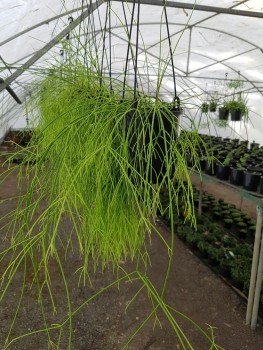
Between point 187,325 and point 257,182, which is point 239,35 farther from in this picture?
point 187,325

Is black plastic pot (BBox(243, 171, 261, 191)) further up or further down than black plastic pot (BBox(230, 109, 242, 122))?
further down

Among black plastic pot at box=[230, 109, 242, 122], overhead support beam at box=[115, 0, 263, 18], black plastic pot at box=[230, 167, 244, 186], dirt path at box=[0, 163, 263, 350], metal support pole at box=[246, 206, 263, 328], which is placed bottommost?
dirt path at box=[0, 163, 263, 350]

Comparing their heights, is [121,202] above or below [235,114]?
below

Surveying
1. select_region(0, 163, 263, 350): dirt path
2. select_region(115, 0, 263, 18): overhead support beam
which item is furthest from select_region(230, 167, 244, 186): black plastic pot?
select_region(115, 0, 263, 18): overhead support beam

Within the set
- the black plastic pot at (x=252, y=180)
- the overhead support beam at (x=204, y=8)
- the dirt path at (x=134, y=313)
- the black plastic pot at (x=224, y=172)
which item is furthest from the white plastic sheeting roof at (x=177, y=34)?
the dirt path at (x=134, y=313)

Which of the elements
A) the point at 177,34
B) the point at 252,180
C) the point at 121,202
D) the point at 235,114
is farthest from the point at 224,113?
the point at 121,202

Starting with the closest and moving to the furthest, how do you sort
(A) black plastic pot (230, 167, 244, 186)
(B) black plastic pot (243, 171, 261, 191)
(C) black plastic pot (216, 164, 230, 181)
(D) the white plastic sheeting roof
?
1. (B) black plastic pot (243, 171, 261, 191)
2. (A) black plastic pot (230, 167, 244, 186)
3. (C) black plastic pot (216, 164, 230, 181)
4. (D) the white plastic sheeting roof

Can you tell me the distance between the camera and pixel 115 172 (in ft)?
1.80

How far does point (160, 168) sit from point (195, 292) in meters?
1.64

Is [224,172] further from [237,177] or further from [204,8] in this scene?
[204,8]

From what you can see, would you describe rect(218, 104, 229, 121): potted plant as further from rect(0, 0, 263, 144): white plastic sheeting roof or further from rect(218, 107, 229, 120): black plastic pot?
rect(0, 0, 263, 144): white plastic sheeting roof

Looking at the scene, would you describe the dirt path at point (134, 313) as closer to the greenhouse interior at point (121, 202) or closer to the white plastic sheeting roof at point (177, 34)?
the greenhouse interior at point (121, 202)

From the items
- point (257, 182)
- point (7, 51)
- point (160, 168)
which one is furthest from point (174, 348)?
point (7, 51)

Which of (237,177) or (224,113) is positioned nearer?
(237,177)
